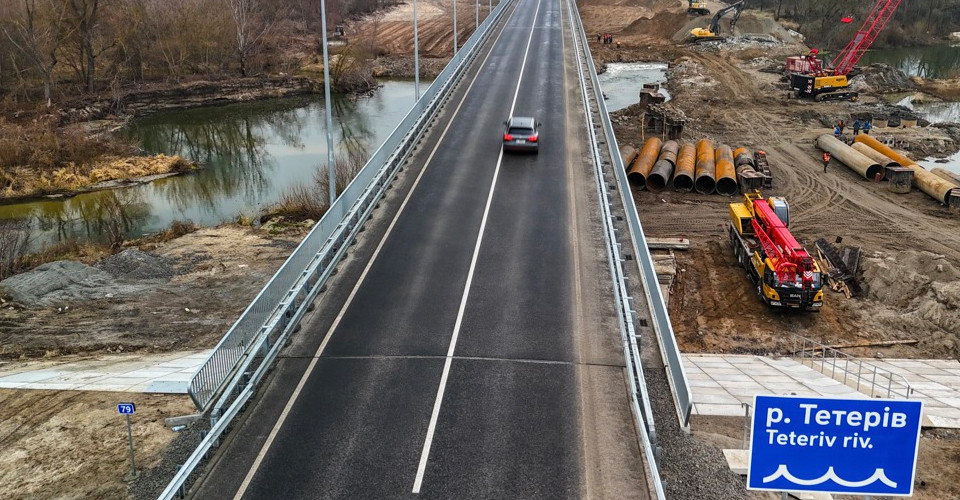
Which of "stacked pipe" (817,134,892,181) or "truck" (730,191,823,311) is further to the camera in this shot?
"stacked pipe" (817,134,892,181)

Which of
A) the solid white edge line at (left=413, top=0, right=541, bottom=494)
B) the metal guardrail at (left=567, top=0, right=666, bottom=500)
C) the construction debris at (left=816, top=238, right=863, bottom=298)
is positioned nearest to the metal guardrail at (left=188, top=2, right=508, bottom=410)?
the solid white edge line at (left=413, top=0, right=541, bottom=494)

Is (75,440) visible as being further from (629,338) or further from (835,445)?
(835,445)

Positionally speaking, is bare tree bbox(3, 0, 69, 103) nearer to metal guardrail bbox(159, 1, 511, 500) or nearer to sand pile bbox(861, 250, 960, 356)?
metal guardrail bbox(159, 1, 511, 500)

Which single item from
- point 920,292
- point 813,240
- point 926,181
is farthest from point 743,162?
point 920,292

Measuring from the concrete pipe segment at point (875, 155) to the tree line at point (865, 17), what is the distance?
64162 millimetres

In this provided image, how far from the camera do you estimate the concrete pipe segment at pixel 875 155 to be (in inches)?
1678

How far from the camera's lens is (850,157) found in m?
44.8

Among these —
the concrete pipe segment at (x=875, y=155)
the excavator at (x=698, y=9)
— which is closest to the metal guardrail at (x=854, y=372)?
the concrete pipe segment at (x=875, y=155)

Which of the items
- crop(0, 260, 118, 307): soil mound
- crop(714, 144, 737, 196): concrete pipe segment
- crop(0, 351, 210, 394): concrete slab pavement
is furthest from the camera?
crop(714, 144, 737, 196): concrete pipe segment

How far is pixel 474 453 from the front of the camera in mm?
14031

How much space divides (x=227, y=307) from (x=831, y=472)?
66.3 feet

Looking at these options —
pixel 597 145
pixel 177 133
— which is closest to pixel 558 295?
pixel 597 145

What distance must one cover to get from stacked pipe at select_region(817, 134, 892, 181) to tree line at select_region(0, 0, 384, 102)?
54053mm

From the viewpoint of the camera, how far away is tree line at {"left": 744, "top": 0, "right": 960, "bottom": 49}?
104069mm
